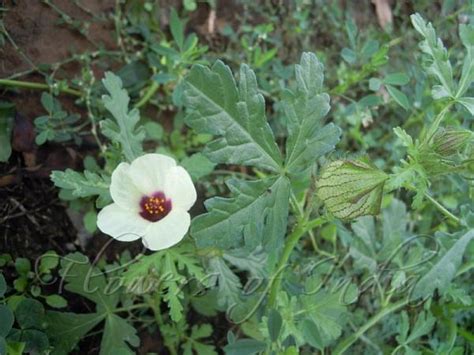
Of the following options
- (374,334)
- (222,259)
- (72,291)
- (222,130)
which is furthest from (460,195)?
(72,291)

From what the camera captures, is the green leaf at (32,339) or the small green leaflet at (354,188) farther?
the green leaf at (32,339)

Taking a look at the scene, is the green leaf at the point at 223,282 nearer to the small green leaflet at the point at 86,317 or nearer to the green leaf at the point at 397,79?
the small green leaflet at the point at 86,317

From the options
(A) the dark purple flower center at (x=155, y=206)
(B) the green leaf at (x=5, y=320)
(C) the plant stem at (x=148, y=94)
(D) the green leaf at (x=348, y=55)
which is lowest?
(B) the green leaf at (x=5, y=320)

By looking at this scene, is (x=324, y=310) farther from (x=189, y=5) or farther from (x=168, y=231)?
(x=189, y=5)

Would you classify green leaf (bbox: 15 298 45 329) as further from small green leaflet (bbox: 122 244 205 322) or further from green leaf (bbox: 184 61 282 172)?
green leaf (bbox: 184 61 282 172)

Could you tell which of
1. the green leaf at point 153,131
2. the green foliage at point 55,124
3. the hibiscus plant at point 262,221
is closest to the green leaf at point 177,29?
the hibiscus plant at point 262,221

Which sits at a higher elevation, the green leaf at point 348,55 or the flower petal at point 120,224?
the green leaf at point 348,55

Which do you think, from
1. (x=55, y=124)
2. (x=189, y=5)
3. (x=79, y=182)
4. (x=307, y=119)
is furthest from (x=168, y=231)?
(x=189, y=5)

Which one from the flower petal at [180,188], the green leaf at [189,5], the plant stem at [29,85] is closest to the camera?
the flower petal at [180,188]

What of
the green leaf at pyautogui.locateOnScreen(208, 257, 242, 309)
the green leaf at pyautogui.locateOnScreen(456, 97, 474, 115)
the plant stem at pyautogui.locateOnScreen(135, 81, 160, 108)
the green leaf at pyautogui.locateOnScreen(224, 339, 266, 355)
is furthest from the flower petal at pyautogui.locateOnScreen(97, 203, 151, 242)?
the green leaf at pyautogui.locateOnScreen(456, 97, 474, 115)
